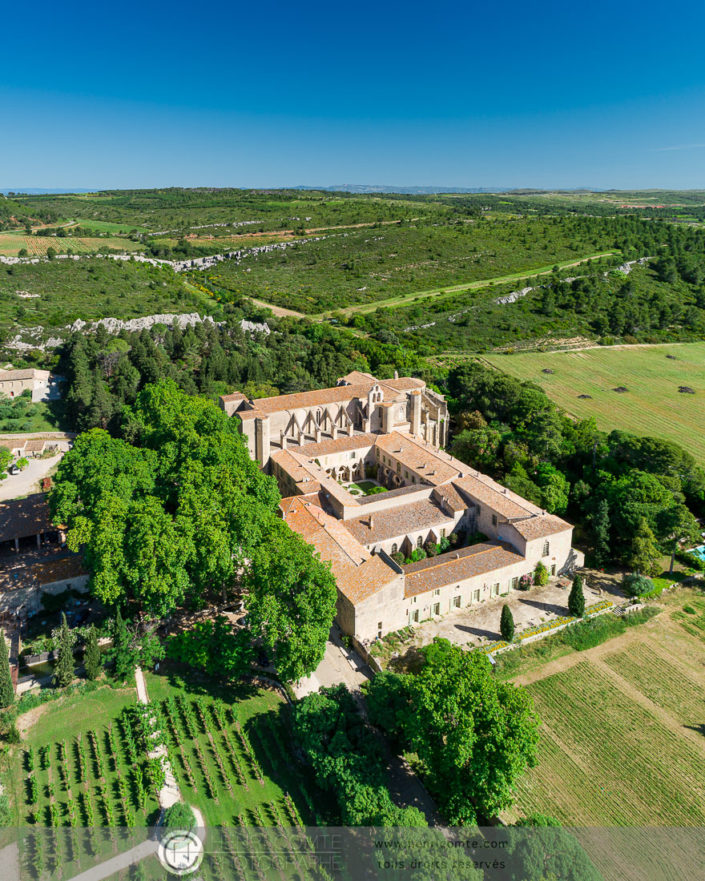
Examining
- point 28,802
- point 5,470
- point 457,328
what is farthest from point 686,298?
point 28,802

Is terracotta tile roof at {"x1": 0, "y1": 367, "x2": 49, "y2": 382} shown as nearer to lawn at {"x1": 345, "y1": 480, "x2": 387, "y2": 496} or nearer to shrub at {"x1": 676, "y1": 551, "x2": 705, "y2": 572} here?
lawn at {"x1": 345, "y1": 480, "x2": 387, "y2": 496}

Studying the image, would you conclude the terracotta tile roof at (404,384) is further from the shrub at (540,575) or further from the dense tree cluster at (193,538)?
the shrub at (540,575)

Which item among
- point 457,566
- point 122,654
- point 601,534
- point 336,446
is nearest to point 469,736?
point 457,566

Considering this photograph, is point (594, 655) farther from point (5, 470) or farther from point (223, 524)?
point (5, 470)

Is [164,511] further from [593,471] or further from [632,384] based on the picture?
[632,384]

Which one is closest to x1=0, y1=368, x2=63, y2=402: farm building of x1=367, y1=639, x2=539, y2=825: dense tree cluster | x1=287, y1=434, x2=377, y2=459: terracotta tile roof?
x1=287, y1=434, x2=377, y2=459: terracotta tile roof
